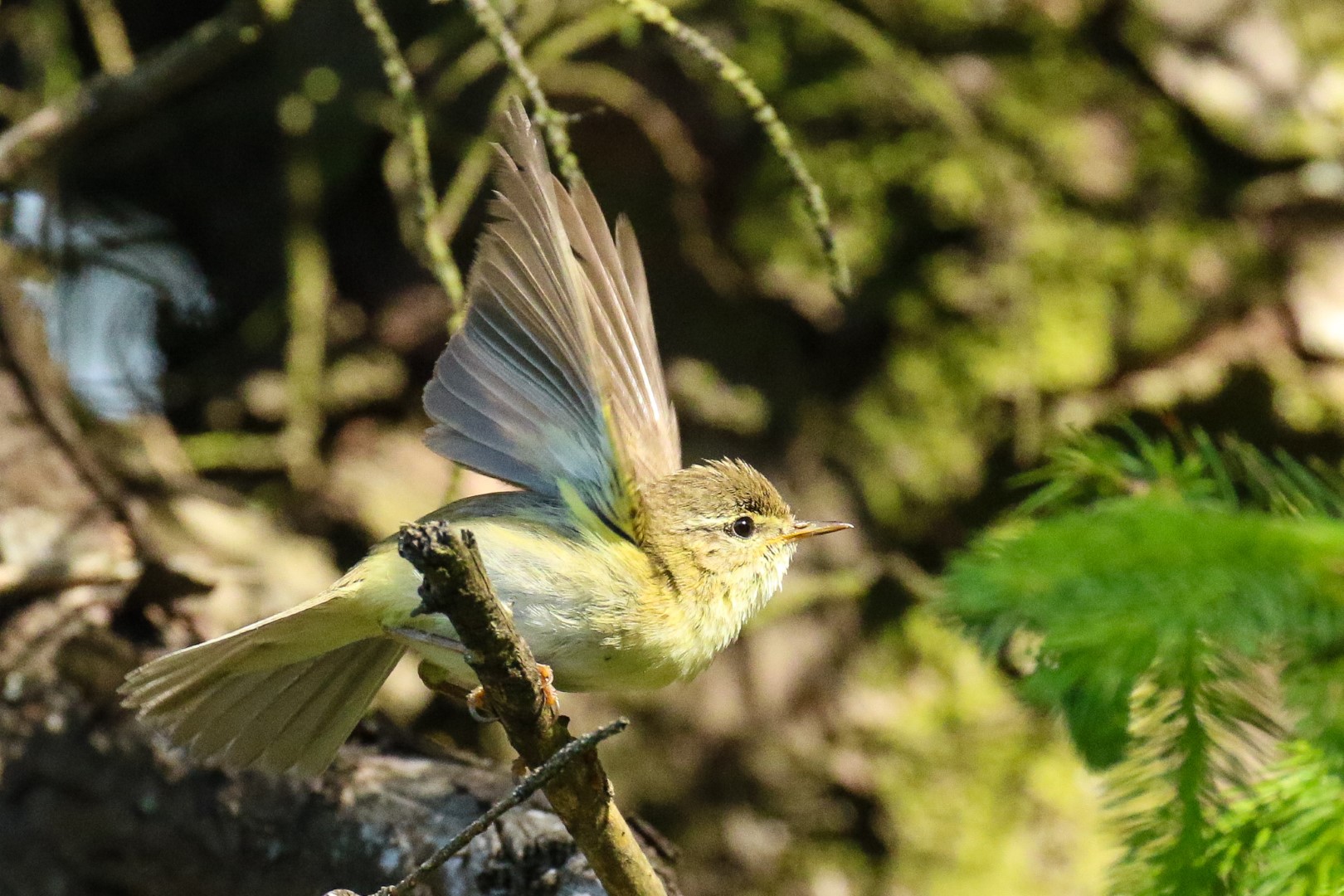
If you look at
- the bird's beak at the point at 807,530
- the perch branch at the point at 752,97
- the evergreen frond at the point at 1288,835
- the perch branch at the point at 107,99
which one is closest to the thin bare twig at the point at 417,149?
the perch branch at the point at 752,97

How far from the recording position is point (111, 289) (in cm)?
381

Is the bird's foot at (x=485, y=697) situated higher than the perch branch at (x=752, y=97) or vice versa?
the perch branch at (x=752, y=97)

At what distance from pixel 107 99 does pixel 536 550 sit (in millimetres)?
1893

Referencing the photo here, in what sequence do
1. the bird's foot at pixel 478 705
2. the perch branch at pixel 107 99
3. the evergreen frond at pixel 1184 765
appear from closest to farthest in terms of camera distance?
1. the evergreen frond at pixel 1184 765
2. the bird's foot at pixel 478 705
3. the perch branch at pixel 107 99

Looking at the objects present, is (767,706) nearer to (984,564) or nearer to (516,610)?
(516,610)

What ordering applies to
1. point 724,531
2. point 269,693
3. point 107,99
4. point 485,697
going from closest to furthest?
point 485,697 < point 269,693 < point 724,531 < point 107,99

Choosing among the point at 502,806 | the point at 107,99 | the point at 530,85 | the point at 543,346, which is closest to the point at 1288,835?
the point at 502,806

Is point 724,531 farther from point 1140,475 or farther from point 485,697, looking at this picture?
point 1140,475

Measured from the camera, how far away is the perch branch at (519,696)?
1.37m

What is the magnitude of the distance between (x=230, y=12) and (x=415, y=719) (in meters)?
1.83

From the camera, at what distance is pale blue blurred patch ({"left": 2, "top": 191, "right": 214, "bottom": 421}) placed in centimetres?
358

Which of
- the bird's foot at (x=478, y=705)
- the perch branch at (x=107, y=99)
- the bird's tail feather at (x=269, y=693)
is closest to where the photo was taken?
the bird's foot at (x=478, y=705)

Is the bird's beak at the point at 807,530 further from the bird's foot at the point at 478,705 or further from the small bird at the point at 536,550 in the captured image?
the bird's foot at the point at 478,705

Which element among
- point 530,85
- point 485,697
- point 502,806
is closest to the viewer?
point 502,806
